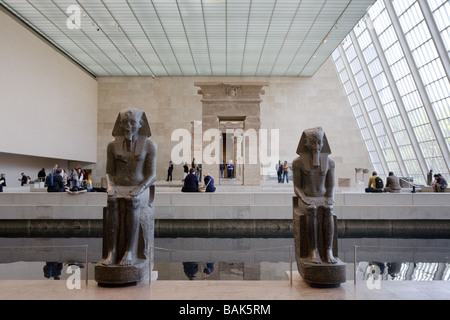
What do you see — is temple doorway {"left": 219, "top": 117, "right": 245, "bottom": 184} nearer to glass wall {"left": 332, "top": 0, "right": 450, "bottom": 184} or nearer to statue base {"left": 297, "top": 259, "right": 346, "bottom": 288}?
glass wall {"left": 332, "top": 0, "right": 450, "bottom": 184}

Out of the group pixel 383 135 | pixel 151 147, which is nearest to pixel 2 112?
pixel 151 147

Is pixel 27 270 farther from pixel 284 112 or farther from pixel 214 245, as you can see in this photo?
pixel 284 112

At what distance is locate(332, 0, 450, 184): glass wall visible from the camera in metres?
16.5

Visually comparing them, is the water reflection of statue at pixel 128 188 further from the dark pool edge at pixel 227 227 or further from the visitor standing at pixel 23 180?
the visitor standing at pixel 23 180

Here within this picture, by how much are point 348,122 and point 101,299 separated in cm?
2803

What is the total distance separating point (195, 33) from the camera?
22.0 m

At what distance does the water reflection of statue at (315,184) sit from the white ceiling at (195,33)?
14641 millimetres

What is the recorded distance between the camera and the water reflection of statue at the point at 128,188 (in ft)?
15.9

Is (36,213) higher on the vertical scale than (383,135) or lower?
lower

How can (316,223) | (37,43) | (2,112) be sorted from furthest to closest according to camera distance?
(37,43) < (2,112) < (316,223)

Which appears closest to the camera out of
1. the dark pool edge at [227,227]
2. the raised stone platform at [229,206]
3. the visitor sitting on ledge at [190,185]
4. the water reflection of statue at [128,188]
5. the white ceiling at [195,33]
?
the water reflection of statue at [128,188]

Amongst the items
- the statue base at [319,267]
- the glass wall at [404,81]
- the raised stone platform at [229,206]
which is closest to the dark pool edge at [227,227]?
the raised stone platform at [229,206]

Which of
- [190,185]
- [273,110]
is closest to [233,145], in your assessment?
[273,110]

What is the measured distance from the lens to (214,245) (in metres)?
8.43
